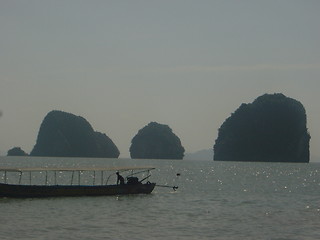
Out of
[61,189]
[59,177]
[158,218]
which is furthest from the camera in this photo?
[59,177]

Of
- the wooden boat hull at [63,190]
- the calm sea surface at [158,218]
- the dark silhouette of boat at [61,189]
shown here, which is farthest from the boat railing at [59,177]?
the calm sea surface at [158,218]

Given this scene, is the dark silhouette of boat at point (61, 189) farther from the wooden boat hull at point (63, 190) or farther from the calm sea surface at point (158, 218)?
the calm sea surface at point (158, 218)

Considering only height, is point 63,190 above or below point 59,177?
below

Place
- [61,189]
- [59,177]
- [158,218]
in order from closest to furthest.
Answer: [158,218], [61,189], [59,177]

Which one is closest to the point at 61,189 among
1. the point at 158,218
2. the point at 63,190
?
the point at 63,190

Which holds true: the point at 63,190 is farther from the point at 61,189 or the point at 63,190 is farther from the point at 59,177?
the point at 59,177

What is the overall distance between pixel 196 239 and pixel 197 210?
59.2 feet

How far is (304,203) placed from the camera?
63969mm

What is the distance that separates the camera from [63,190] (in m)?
60.5

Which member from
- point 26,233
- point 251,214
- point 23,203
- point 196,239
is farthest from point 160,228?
point 23,203

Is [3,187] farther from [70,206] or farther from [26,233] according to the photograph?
[26,233]

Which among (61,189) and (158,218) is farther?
(61,189)

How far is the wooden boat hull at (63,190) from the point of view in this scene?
57.5 m

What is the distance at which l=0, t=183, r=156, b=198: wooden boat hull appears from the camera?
57.5 metres
